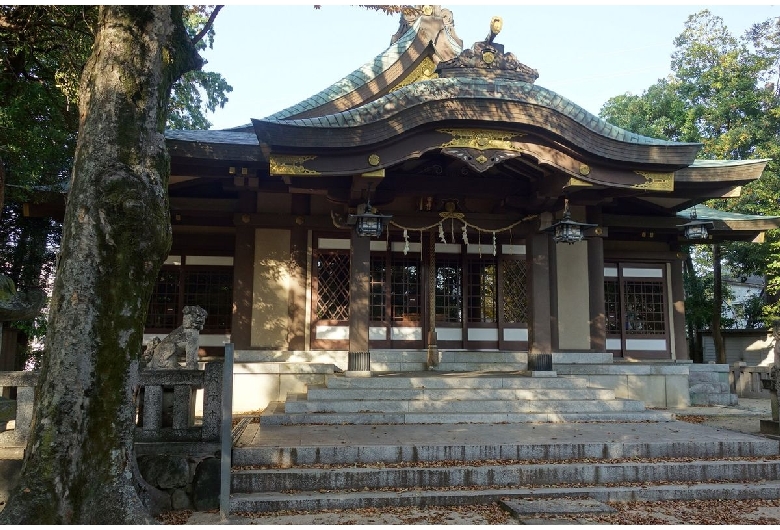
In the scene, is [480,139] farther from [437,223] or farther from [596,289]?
[596,289]

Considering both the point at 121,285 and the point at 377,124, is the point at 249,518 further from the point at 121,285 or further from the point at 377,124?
the point at 377,124

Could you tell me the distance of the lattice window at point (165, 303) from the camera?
1215 cm

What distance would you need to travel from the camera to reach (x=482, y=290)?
12055 millimetres

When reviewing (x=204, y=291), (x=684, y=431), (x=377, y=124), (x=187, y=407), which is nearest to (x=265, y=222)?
(x=204, y=291)

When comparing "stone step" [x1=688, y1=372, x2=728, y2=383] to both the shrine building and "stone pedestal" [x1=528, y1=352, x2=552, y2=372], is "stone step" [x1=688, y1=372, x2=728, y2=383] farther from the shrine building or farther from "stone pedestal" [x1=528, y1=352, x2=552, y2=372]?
"stone pedestal" [x1=528, y1=352, x2=552, y2=372]

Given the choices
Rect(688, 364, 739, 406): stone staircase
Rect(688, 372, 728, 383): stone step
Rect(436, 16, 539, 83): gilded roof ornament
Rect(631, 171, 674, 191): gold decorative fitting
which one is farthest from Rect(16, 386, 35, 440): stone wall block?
Rect(688, 372, 728, 383): stone step

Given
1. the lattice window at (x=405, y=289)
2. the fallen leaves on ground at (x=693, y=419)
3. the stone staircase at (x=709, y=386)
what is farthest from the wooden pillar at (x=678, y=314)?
the lattice window at (x=405, y=289)

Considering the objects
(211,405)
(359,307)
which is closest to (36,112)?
(359,307)

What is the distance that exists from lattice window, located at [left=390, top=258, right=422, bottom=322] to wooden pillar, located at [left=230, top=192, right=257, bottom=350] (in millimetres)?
2895

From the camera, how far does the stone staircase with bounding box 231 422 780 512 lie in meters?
5.47

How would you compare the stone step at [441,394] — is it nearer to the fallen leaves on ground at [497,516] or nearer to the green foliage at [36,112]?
the fallen leaves on ground at [497,516]

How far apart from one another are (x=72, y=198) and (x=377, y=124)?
15.9 feet

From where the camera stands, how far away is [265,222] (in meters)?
11.1

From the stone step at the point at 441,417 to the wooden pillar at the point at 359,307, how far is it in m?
1.32
